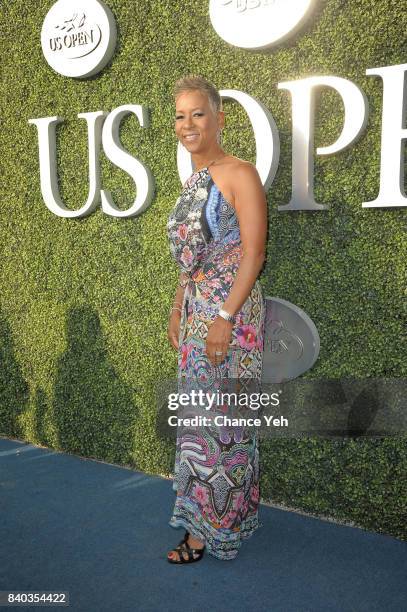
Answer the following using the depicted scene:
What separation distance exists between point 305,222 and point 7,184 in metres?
2.18

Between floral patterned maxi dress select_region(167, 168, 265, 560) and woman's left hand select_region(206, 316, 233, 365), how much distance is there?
8 centimetres

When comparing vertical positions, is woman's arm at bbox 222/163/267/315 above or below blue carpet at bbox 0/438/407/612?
above

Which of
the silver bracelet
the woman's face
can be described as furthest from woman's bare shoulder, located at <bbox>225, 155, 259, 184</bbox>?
the silver bracelet

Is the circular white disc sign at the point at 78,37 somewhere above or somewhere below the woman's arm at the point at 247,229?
above

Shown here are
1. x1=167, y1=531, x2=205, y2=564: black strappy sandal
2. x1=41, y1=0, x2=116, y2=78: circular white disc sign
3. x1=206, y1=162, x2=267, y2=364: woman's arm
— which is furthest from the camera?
x1=41, y1=0, x2=116, y2=78: circular white disc sign

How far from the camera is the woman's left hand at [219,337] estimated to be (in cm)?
231

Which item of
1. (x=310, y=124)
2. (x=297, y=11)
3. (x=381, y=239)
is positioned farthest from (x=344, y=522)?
(x=297, y=11)

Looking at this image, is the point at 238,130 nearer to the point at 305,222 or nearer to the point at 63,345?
the point at 305,222

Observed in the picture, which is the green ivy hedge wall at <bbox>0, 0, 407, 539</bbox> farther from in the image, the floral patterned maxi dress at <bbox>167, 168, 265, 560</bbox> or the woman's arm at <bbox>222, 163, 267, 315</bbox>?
the woman's arm at <bbox>222, 163, 267, 315</bbox>

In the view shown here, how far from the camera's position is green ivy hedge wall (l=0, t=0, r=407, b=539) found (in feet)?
8.87

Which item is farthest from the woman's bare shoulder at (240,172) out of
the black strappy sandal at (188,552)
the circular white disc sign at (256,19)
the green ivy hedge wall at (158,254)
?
the black strappy sandal at (188,552)

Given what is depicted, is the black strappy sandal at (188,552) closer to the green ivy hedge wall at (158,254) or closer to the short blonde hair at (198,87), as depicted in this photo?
the green ivy hedge wall at (158,254)

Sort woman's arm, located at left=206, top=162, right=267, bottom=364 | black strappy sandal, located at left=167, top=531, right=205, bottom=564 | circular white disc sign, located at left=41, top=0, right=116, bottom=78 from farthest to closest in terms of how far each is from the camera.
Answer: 1. circular white disc sign, located at left=41, top=0, right=116, bottom=78
2. black strappy sandal, located at left=167, top=531, right=205, bottom=564
3. woman's arm, located at left=206, top=162, right=267, bottom=364

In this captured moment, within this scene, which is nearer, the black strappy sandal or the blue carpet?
the blue carpet
